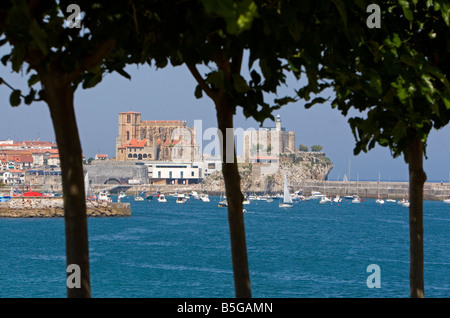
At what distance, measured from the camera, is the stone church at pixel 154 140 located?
15338 cm

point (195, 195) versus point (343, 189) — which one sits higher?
point (343, 189)

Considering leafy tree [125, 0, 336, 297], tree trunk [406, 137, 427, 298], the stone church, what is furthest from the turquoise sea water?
the stone church

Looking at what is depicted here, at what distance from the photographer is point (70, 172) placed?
3672 mm

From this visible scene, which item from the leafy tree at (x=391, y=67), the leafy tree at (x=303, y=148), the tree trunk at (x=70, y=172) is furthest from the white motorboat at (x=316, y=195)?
the tree trunk at (x=70, y=172)

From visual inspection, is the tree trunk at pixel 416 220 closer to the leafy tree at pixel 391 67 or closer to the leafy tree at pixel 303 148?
the leafy tree at pixel 391 67

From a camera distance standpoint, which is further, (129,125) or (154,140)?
(129,125)

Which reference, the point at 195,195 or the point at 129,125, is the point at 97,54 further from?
the point at 129,125

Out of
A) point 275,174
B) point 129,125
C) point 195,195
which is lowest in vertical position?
point 195,195

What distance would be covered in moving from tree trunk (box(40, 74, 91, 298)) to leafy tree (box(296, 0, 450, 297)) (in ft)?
4.44

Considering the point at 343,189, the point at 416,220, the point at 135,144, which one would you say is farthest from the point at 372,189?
the point at 416,220

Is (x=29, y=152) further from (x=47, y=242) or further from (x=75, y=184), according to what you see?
(x=75, y=184)

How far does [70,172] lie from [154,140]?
15305 centimetres

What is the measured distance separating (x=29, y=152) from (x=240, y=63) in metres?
162

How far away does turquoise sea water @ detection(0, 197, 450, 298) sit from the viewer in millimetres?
30344
